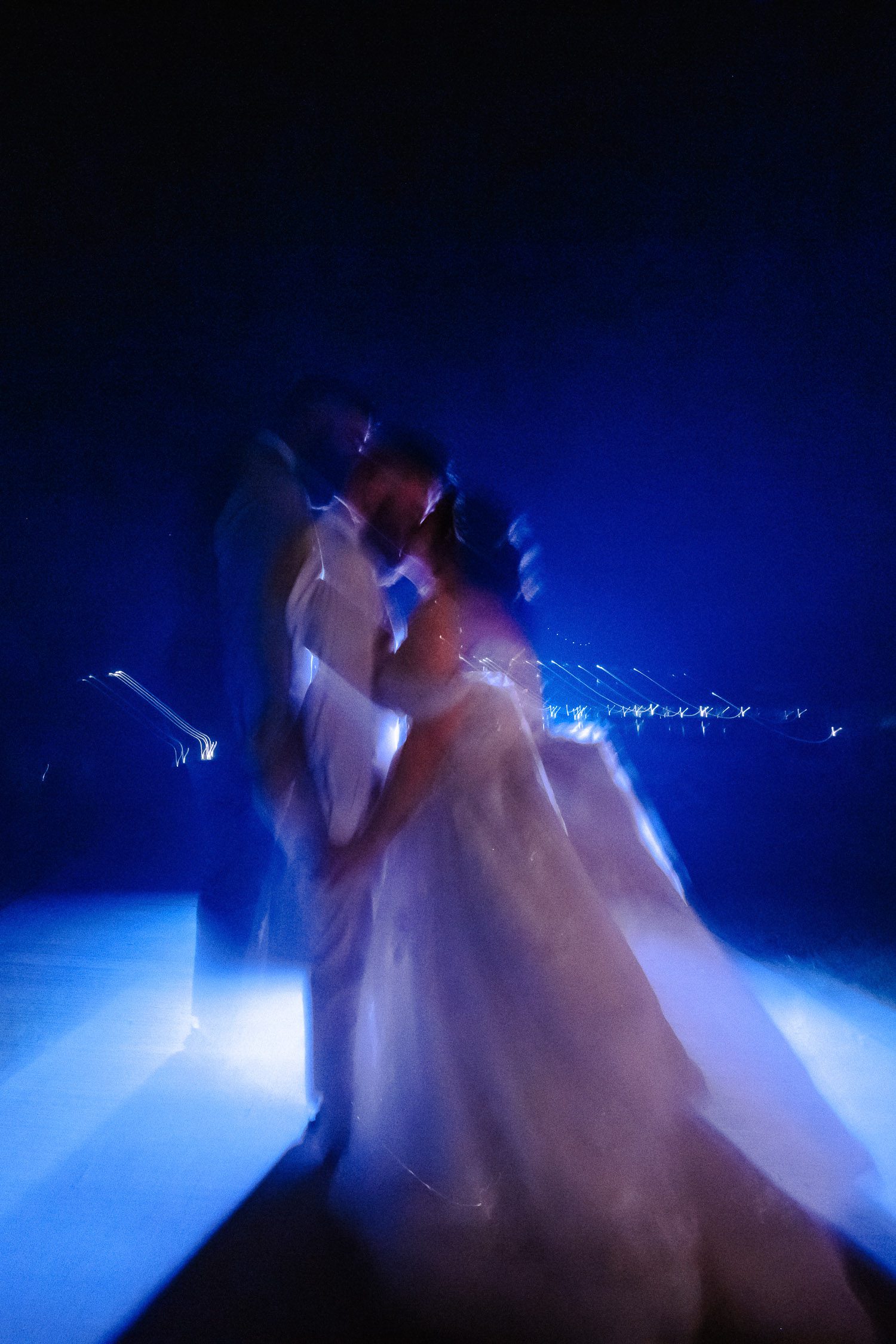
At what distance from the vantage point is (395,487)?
1.17m

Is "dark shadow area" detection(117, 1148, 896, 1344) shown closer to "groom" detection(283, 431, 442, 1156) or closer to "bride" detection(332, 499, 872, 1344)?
"bride" detection(332, 499, 872, 1344)

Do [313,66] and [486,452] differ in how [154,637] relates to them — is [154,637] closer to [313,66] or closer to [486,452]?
[486,452]

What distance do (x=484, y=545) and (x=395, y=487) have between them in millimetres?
209

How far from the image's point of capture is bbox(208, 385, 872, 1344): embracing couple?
87 centimetres

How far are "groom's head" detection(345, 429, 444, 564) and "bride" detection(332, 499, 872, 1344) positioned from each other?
1.7 inches

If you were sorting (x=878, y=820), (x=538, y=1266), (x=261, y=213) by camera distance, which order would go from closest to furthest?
(x=538, y=1266)
(x=261, y=213)
(x=878, y=820)

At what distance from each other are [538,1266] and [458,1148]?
176 mm

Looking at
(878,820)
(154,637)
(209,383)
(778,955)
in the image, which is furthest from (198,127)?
(878,820)

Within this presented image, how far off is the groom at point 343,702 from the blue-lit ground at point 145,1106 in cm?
24

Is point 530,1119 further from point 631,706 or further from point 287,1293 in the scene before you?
point 631,706

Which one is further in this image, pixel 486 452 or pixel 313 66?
pixel 486 452

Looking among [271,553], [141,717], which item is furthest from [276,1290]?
[141,717]

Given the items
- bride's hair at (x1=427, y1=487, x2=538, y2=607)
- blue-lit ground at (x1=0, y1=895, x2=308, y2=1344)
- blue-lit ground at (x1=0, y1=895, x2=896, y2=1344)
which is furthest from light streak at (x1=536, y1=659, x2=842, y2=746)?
bride's hair at (x1=427, y1=487, x2=538, y2=607)

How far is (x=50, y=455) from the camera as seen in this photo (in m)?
3.25
